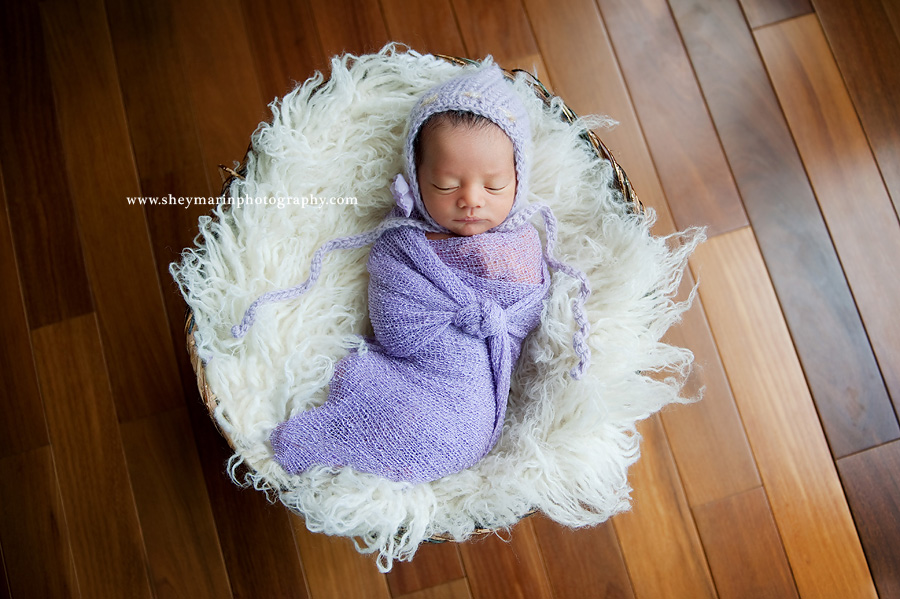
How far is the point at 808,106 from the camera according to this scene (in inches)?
51.9

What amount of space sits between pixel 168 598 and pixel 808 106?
1.69 meters

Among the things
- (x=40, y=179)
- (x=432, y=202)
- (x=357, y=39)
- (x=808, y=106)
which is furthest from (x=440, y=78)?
(x=40, y=179)

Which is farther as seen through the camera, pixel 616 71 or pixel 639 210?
pixel 616 71

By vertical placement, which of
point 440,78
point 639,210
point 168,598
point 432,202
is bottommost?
point 168,598

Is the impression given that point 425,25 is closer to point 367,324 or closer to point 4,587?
point 367,324

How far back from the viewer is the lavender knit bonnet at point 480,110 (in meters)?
0.99

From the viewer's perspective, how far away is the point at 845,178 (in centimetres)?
130

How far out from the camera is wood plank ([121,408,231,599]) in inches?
47.4

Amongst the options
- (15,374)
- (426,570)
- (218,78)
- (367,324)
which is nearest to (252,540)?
(426,570)

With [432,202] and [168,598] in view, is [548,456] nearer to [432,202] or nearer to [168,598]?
[432,202]

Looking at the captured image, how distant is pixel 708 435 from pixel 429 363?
0.62 metres

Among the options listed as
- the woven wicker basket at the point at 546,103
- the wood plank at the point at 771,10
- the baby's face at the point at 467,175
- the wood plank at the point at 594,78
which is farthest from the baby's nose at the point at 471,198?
the wood plank at the point at 771,10

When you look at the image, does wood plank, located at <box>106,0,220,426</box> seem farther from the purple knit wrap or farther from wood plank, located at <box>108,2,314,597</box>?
the purple knit wrap

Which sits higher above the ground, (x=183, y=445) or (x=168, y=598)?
(x=183, y=445)
